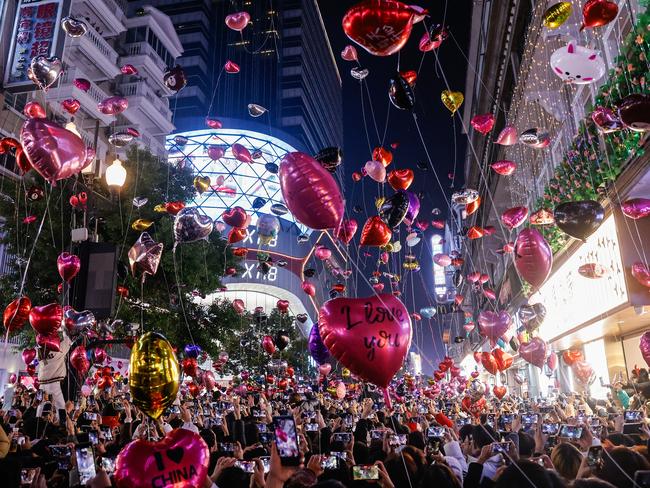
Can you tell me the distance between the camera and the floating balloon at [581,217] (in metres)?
7.97

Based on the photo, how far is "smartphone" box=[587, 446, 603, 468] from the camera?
423 centimetres

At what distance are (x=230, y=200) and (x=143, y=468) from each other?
59283 mm

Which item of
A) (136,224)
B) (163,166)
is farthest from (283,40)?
(136,224)

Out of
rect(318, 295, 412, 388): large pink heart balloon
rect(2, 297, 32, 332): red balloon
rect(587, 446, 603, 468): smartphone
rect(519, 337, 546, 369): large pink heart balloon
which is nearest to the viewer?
rect(587, 446, 603, 468): smartphone

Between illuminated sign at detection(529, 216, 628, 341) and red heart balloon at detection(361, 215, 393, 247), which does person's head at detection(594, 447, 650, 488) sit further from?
illuminated sign at detection(529, 216, 628, 341)

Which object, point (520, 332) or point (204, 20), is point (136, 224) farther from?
point (204, 20)

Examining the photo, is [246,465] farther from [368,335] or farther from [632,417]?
[632,417]

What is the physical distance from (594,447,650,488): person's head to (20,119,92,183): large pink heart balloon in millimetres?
7680

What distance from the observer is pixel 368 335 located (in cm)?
554

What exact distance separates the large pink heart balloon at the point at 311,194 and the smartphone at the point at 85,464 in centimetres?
326

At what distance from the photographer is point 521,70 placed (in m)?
17.3

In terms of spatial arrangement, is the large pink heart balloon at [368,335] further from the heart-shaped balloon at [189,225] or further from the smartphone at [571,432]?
the heart-shaped balloon at [189,225]

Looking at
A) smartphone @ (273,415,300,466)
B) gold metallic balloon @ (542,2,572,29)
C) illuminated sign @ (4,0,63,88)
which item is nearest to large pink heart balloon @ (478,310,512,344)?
gold metallic balloon @ (542,2,572,29)

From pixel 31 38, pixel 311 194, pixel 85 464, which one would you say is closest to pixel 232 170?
pixel 31 38
